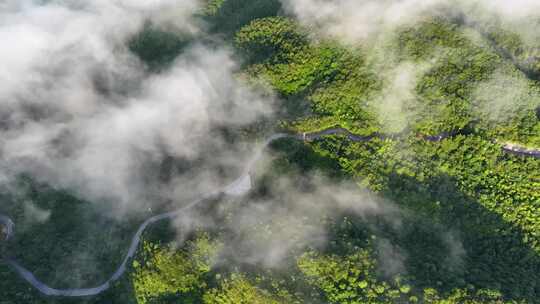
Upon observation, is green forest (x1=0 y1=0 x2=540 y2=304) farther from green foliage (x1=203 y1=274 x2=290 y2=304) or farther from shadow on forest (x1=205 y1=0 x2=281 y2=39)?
shadow on forest (x1=205 y1=0 x2=281 y2=39)

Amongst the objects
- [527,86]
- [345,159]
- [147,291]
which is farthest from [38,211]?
[527,86]

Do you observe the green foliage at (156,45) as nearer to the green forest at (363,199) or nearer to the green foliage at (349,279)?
the green forest at (363,199)

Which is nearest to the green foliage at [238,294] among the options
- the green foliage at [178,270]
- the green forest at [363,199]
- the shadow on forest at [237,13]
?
the green forest at [363,199]

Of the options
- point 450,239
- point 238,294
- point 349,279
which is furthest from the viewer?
point 450,239

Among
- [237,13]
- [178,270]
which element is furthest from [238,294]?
[237,13]

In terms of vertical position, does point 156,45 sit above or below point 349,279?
above

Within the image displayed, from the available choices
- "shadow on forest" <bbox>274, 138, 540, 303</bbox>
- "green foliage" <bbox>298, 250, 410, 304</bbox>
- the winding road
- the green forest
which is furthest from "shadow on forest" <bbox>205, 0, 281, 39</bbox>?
"green foliage" <bbox>298, 250, 410, 304</bbox>

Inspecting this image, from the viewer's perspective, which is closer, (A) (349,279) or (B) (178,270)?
(A) (349,279)

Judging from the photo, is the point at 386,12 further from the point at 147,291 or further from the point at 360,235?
the point at 147,291

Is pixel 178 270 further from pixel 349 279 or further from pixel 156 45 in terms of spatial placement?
pixel 156 45
